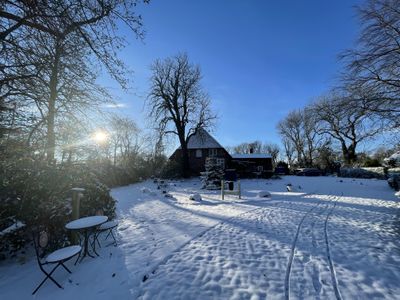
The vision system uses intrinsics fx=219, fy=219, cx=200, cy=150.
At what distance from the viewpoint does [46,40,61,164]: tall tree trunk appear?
5552mm

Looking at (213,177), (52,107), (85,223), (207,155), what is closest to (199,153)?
(207,155)

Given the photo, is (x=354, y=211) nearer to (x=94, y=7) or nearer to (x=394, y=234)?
(x=394, y=234)

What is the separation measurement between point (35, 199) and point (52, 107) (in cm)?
341

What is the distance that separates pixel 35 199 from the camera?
496 cm

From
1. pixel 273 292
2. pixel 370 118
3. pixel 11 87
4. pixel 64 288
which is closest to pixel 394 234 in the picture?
pixel 370 118

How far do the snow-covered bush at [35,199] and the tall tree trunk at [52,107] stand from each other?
70 centimetres

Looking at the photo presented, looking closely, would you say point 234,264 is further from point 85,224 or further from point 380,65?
point 380,65

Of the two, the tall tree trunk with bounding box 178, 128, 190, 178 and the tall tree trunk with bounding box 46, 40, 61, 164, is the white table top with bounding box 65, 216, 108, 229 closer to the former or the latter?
the tall tree trunk with bounding box 46, 40, 61, 164

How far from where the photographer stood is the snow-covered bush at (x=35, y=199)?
15.3ft

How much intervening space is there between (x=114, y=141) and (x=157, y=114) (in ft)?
40.2

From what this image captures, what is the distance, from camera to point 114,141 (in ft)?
115

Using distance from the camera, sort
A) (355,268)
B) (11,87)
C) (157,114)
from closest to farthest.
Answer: (355,268)
(11,87)
(157,114)

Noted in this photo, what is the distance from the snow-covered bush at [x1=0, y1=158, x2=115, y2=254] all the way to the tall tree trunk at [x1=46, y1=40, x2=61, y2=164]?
0.70 m

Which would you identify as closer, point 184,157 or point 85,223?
point 85,223
